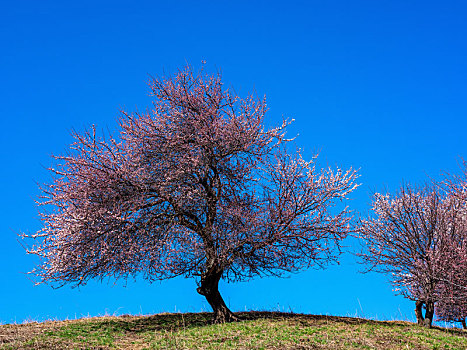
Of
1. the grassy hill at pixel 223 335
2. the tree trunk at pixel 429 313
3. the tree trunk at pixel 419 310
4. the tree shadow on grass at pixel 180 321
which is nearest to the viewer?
the grassy hill at pixel 223 335

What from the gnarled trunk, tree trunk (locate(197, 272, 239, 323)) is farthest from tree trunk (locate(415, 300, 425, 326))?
tree trunk (locate(197, 272, 239, 323))

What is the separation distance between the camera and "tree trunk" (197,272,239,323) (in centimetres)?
1683

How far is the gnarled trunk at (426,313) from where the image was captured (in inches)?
799

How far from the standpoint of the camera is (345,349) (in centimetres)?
1284

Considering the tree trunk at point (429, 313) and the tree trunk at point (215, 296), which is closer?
the tree trunk at point (215, 296)

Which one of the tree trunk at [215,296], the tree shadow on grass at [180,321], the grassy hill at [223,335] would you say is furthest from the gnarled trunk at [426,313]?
the tree trunk at [215,296]

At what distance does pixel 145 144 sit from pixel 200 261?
15.4 feet

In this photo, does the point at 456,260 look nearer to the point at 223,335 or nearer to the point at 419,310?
the point at 419,310

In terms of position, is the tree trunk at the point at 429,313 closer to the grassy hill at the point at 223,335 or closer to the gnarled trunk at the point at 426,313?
the gnarled trunk at the point at 426,313

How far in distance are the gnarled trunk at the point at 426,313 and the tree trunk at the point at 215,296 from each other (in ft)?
30.1

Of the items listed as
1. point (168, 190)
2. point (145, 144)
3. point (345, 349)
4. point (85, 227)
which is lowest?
point (345, 349)

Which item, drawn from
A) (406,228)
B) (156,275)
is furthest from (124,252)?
(406,228)

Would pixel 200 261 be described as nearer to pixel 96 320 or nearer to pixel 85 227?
pixel 85 227

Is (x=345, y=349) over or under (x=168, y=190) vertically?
under
